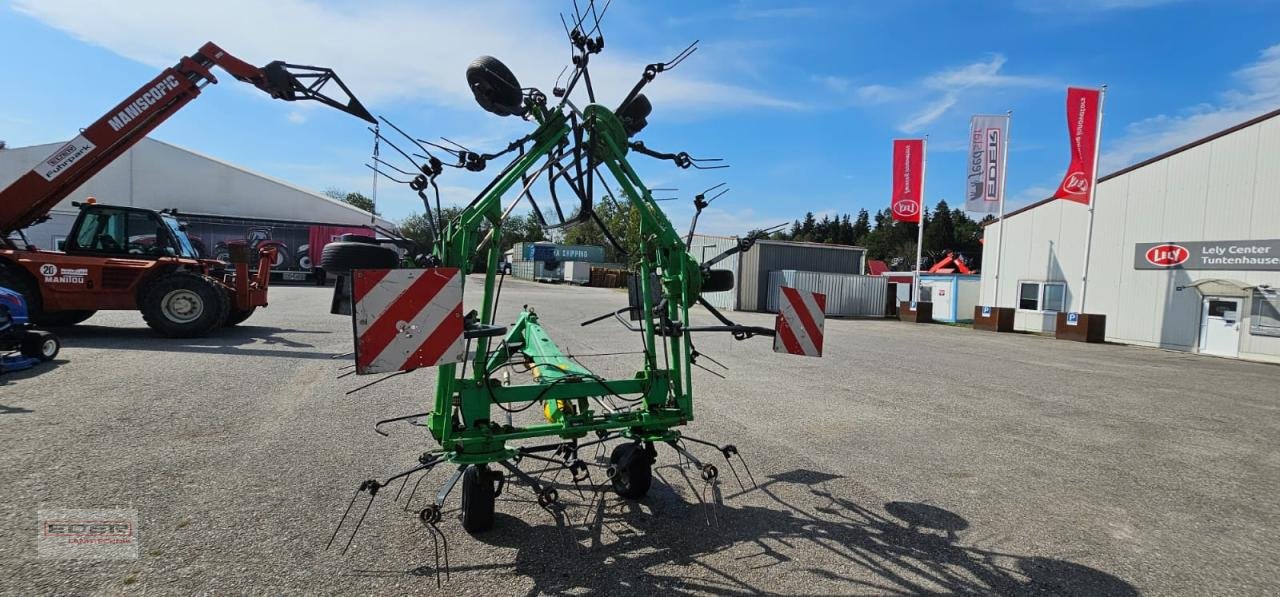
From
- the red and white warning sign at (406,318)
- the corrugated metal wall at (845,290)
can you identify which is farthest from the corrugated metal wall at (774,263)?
the red and white warning sign at (406,318)

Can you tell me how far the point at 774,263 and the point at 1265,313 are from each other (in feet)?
52.6

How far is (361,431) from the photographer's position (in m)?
5.25

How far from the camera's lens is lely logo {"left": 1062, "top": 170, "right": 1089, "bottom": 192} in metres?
18.2

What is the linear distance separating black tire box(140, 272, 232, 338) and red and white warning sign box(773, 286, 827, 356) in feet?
33.5

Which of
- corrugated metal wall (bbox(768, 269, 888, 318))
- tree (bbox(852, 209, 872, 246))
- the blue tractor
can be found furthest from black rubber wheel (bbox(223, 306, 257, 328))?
tree (bbox(852, 209, 872, 246))

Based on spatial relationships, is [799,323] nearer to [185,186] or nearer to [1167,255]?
[1167,255]

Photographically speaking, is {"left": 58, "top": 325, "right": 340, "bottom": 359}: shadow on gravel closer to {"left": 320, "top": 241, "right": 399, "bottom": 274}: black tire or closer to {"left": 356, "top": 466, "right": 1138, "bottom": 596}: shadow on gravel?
{"left": 320, "top": 241, "right": 399, "bottom": 274}: black tire

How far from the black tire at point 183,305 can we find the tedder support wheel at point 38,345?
8.17 ft

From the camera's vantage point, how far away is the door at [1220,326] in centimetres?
1509

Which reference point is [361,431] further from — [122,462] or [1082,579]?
[1082,579]

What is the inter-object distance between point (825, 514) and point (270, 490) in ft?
11.7

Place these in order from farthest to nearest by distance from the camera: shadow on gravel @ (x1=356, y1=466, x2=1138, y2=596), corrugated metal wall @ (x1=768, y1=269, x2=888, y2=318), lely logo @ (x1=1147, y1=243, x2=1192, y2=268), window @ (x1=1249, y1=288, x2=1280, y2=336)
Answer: corrugated metal wall @ (x1=768, y1=269, x2=888, y2=318)
lely logo @ (x1=1147, y1=243, x2=1192, y2=268)
window @ (x1=1249, y1=288, x2=1280, y2=336)
shadow on gravel @ (x1=356, y1=466, x2=1138, y2=596)

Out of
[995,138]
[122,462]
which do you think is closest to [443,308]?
[122,462]

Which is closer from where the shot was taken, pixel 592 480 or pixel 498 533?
pixel 498 533
